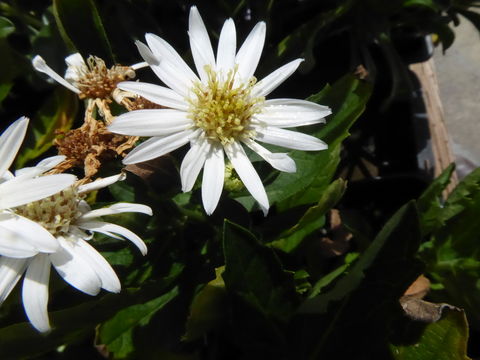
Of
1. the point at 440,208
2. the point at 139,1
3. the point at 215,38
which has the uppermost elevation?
the point at 139,1

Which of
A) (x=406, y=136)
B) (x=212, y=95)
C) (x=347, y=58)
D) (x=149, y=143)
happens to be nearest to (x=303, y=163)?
(x=212, y=95)

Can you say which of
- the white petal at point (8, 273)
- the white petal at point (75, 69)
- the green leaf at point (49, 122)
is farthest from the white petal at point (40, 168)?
the green leaf at point (49, 122)

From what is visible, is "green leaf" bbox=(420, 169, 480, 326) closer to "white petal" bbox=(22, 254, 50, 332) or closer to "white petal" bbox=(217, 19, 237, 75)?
"white petal" bbox=(217, 19, 237, 75)

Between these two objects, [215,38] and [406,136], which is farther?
[406,136]

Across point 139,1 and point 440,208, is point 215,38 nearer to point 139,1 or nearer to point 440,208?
point 139,1

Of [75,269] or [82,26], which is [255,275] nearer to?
[75,269]

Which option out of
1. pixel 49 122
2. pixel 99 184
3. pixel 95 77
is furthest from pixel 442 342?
pixel 49 122

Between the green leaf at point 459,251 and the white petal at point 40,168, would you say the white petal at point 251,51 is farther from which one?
the green leaf at point 459,251

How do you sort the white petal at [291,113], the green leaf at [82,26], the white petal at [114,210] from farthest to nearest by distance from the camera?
1. the green leaf at [82,26]
2. the white petal at [291,113]
3. the white petal at [114,210]
